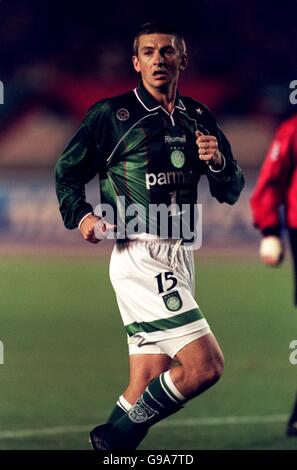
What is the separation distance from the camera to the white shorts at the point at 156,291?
379 centimetres

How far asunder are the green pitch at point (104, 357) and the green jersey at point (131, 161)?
1.35 m

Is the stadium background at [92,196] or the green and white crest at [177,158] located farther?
the stadium background at [92,196]

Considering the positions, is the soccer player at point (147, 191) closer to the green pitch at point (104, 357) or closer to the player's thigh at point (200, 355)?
the player's thigh at point (200, 355)

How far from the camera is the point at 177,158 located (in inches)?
154

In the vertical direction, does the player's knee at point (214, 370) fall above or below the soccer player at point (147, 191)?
below

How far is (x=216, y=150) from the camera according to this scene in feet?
12.7

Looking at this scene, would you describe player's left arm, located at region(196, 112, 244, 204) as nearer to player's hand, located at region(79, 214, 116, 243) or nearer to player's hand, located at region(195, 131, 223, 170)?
player's hand, located at region(195, 131, 223, 170)

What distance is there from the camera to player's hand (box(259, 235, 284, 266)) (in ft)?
13.0

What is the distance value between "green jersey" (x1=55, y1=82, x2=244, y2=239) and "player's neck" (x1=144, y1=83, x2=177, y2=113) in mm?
17

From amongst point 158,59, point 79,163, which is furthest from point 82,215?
point 158,59

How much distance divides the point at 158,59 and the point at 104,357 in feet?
10.5

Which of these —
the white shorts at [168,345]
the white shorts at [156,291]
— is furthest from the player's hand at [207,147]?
the white shorts at [168,345]

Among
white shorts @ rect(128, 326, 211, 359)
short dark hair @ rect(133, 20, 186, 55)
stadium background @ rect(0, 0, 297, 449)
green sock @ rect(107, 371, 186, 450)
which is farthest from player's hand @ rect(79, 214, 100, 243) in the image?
stadium background @ rect(0, 0, 297, 449)

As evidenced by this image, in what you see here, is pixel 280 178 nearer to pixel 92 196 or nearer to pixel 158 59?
pixel 158 59
